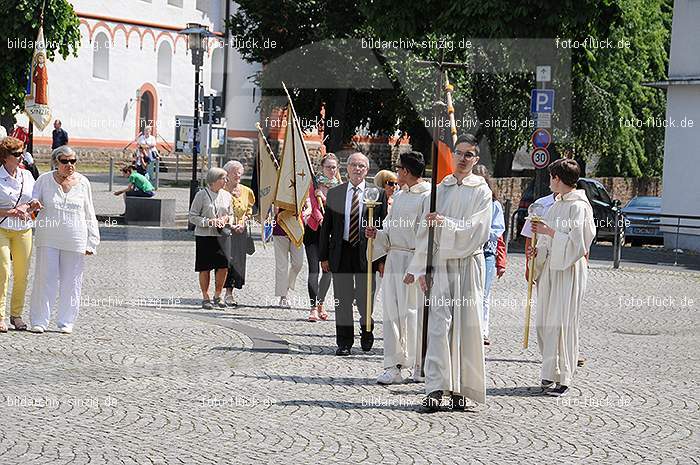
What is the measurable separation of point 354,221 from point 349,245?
A: 0.79ft

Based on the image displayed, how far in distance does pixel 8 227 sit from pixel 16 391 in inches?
138

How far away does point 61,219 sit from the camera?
12.9 meters

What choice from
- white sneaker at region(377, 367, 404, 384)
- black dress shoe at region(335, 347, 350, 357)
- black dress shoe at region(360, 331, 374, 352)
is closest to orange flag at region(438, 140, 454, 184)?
white sneaker at region(377, 367, 404, 384)

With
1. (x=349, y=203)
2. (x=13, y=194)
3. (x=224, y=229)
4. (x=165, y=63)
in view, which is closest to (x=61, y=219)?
(x=13, y=194)

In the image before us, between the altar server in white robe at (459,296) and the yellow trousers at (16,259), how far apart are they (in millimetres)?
4974

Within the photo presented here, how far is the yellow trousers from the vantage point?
1291cm

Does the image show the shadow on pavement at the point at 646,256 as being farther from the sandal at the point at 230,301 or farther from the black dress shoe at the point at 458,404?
the black dress shoe at the point at 458,404

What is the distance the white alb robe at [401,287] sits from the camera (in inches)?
433

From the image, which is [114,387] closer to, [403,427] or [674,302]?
[403,427]

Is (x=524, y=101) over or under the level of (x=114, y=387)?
over

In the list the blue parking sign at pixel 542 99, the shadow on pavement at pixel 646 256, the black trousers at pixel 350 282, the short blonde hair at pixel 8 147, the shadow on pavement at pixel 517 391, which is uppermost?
the blue parking sign at pixel 542 99

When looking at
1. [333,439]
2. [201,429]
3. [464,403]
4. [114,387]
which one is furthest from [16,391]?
[464,403]

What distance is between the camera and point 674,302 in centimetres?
1909

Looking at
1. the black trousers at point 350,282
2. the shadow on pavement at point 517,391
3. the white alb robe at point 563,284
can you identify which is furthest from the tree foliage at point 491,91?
the shadow on pavement at point 517,391
